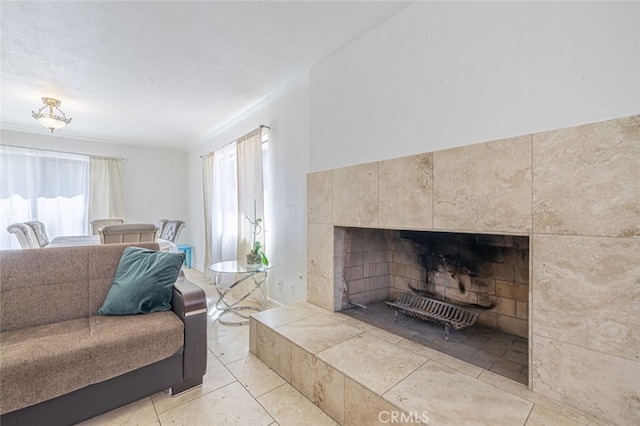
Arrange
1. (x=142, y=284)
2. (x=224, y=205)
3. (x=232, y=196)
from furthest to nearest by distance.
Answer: (x=224, y=205) < (x=232, y=196) < (x=142, y=284)

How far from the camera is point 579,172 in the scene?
1.15 meters

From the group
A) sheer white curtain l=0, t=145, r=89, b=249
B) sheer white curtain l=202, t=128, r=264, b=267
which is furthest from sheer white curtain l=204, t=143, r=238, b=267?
sheer white curtain l=0, t=145, r=89, b=249

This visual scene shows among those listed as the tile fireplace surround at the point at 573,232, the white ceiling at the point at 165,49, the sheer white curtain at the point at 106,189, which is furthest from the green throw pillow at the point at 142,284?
the sheer white curtain at the point at 106,189

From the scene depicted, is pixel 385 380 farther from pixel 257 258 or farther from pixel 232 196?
pixel 232 196

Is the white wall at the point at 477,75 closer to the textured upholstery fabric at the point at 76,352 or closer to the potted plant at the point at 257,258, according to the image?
the potted plant at the point at 257,258

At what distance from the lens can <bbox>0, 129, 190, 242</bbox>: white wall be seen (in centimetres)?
501

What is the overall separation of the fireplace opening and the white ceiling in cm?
154

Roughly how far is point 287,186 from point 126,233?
180cm

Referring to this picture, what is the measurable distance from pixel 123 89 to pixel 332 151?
2.46m

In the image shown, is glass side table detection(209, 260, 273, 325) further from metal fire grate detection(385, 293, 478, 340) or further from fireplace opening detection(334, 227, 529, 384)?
metal fire grate detection(385, 293, 478, 340)

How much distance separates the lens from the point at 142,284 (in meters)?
1.80

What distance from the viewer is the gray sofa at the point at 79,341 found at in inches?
50.1

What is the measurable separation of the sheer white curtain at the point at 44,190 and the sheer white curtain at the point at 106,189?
102 mm

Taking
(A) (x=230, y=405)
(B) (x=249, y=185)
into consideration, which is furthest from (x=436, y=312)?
(B) (x=249, y=185)
